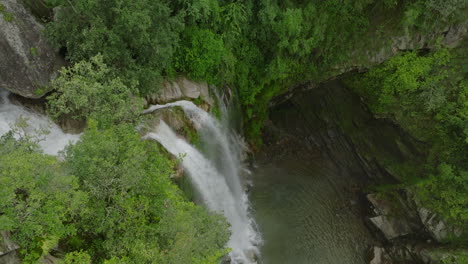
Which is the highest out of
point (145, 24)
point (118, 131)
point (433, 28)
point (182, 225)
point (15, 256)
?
point (433, 28)

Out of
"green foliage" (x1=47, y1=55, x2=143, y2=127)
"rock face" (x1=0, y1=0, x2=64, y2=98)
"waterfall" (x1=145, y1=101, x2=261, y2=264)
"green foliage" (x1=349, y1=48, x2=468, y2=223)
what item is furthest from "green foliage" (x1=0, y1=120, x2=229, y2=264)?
"green foliage" (x1=349, y1=48, x2=468, y2=223)

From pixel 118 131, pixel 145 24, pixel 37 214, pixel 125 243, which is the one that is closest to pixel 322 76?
pixel 145 24

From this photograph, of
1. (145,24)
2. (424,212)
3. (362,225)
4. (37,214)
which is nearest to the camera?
(37,214)

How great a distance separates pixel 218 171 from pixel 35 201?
10.1m

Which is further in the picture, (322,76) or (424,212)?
(322,76)

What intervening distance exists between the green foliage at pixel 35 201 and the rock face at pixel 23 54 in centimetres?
452

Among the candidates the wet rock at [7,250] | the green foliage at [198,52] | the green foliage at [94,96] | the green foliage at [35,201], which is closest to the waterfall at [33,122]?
the green foliage at [94,96]

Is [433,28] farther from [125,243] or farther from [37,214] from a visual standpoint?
[37,214]

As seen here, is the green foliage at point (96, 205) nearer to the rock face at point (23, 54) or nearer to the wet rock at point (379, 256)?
the rock face at point (23, 54)

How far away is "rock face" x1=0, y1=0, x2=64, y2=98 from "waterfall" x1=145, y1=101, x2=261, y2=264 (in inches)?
160

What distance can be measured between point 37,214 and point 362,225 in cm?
1841

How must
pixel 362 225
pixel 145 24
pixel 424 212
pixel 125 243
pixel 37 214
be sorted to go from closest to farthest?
pixel 37 214
pixel 125 243
pixel 145 24
pixel 424 212
pixel 362 225

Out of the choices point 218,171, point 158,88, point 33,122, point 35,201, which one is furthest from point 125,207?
point 218,171

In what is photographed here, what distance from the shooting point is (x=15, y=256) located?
7.10m
